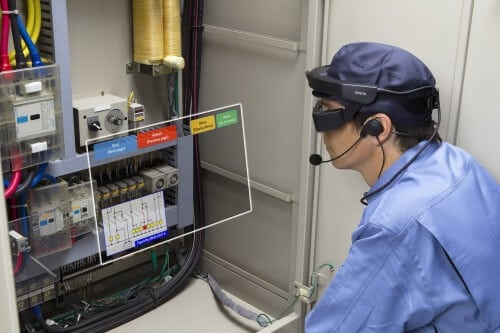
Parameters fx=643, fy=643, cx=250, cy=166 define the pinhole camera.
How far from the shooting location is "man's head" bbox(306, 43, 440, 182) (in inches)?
59.3

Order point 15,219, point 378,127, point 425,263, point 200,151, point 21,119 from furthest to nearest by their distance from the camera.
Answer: point 200,151 → point 15,219 → point 21,119 → point 378,127 → point 425,263

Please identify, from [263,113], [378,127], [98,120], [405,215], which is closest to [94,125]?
[98,120]

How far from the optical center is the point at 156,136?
6.70 ft

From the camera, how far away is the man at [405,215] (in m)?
1.37

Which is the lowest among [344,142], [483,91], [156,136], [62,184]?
[62,184]

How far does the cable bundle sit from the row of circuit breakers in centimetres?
18

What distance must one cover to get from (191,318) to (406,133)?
1250 millimetres

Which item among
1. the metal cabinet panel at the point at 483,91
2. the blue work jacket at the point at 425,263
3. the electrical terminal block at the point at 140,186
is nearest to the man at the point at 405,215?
the blue work jacket at the point at 425,263

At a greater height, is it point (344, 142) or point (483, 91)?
point (483, 91)

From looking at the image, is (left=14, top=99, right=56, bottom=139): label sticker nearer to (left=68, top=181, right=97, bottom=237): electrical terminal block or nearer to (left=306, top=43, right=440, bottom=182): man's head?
(left=68, top=181, right=97, bottom=237): electrical terminal block

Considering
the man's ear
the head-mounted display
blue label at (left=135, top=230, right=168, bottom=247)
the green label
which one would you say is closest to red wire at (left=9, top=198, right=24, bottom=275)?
blue label at (left=135, top=230, right=168, bottom=247)

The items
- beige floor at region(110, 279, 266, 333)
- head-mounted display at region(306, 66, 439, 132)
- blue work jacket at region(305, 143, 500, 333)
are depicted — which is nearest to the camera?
blue work jacket at region(305, 143, 500, 333)

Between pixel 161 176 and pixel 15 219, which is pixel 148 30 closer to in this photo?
A: pixel 161 176

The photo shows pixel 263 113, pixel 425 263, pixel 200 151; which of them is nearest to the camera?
pixel 425 263
